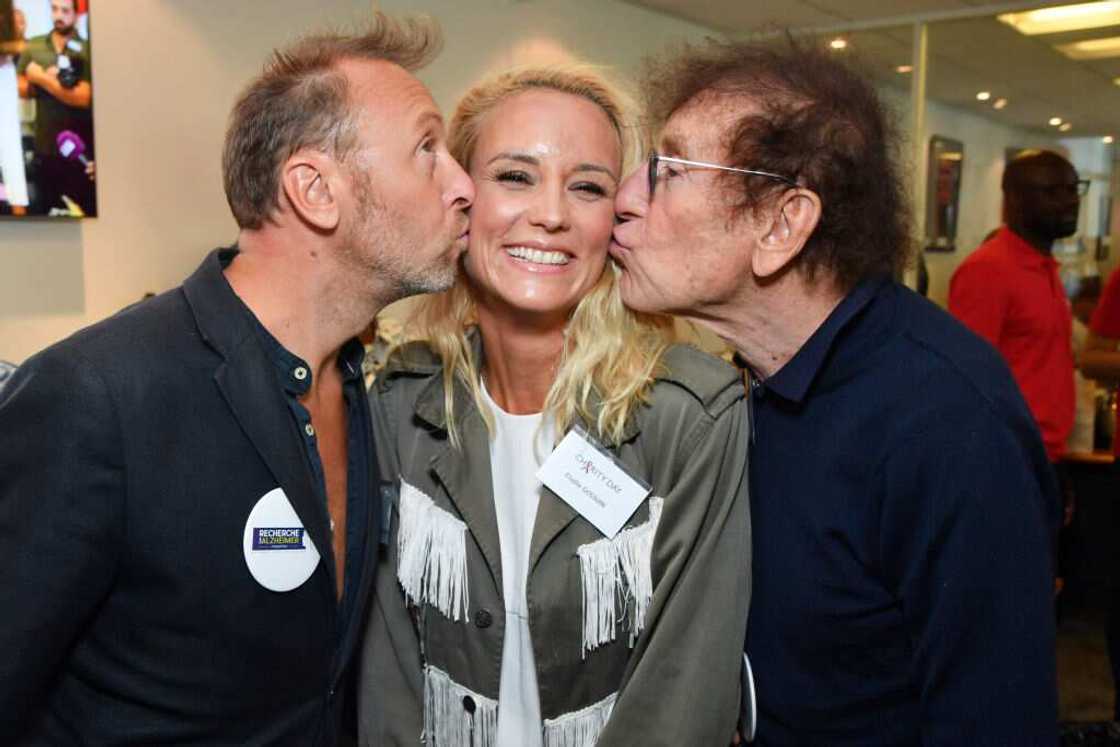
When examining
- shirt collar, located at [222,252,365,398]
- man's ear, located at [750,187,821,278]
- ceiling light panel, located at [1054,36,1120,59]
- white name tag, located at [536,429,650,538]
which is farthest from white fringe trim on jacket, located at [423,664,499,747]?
ceiling light panel, located at [1054,36,1120,59]

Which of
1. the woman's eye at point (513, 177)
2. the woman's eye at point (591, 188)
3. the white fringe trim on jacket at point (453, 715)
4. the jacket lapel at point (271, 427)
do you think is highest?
the woman's eye at point (513, 177)

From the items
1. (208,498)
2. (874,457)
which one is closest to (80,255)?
(208,498)

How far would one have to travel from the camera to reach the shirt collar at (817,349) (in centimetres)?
143

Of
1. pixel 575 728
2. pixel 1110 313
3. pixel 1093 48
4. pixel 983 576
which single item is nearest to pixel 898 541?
pixel 983 576

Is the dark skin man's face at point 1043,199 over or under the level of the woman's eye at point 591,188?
over

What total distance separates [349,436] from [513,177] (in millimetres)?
588

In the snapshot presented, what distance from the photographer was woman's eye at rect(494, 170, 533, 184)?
1784 millimetres

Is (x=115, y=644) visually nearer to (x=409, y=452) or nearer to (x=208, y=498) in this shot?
(x=208, y=498)

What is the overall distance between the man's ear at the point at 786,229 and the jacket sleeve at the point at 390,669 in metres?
0.83

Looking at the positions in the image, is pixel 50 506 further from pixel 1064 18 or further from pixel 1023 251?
pixel 1064 18

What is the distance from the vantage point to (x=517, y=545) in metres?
1.72

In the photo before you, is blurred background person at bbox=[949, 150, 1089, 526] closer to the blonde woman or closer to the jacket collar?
the blonde woman

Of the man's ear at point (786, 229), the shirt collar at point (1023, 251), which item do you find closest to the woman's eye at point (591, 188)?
the man's ear at point (786, 229)

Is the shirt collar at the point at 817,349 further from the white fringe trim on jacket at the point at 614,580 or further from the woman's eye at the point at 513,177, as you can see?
the woman's eye at the point at 513,177
